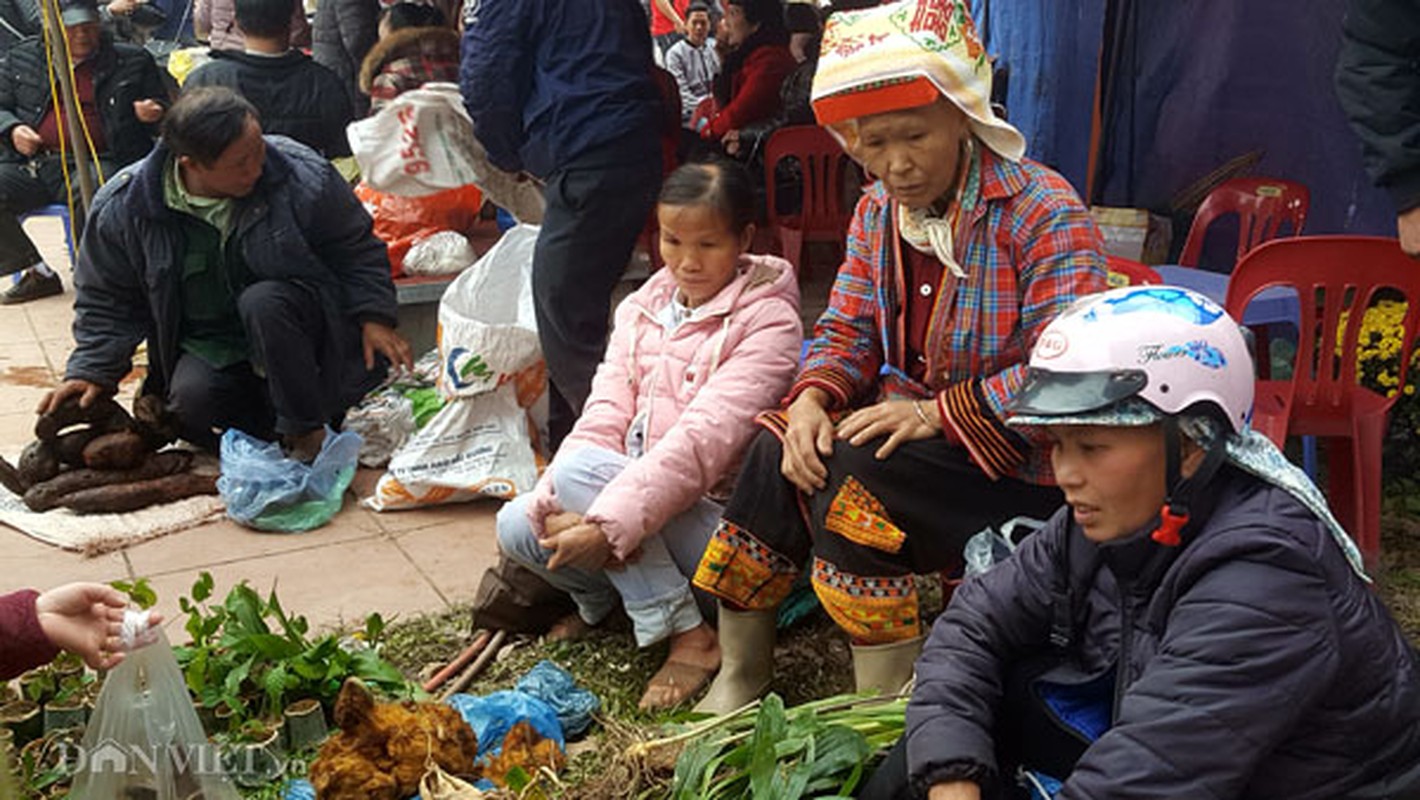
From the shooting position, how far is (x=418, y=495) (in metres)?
4.59

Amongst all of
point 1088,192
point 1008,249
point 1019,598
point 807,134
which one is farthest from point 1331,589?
point 807,134

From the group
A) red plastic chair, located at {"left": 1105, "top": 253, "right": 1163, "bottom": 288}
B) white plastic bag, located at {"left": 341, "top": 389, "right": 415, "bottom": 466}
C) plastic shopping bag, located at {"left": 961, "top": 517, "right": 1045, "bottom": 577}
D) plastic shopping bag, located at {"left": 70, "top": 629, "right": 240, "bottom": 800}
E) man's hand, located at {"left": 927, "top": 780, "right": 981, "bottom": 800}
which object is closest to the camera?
man's hand, located at {"left": 927, "top": 780, "right": 981, "bottom": 800}

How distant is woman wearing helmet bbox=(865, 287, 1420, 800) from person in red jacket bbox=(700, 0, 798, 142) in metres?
5.87

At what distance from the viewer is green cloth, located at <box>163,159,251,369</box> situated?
4.54m

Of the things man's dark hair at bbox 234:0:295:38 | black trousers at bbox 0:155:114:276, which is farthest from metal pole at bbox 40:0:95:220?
black trousers at bbox 0:155:114:276

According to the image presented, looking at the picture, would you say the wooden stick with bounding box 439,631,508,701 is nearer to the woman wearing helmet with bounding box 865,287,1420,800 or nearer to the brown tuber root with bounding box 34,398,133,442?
the woman wearing helmet with bounding box 865,287,1420,800

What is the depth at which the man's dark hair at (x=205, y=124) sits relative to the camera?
4.32 m

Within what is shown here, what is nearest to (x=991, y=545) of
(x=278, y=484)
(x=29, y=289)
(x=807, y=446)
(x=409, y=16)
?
(x=807, y=446)

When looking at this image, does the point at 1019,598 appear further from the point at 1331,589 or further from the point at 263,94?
the point at 263,94

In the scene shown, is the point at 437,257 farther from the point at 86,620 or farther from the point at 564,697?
the point at 86,620

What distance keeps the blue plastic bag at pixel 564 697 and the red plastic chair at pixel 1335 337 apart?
6.44 ft

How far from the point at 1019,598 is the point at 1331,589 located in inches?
21.5

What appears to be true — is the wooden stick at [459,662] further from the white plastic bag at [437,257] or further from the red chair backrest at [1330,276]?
the white plastic bag at [437,257]

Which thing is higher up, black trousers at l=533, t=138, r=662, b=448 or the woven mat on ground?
black trousers at l=533, t=138, r=662, b=448
